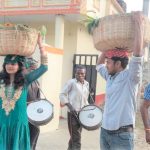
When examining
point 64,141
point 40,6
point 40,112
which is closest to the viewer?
point 40,112

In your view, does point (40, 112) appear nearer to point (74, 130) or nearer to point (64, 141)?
point (74, 130)

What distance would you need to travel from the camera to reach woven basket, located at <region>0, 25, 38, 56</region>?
3.88 meters

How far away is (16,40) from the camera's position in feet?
12.7

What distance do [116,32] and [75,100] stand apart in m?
3.55

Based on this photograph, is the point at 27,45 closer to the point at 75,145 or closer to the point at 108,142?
the point at 108,142

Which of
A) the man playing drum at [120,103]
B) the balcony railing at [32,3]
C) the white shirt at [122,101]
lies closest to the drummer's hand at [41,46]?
the man playing drum at [120,103]

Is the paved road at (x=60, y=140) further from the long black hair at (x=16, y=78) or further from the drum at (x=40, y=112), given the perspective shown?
the long black hair at (x=16, y=78)

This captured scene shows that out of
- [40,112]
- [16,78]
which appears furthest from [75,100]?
[16,78]

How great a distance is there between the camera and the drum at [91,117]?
609cm

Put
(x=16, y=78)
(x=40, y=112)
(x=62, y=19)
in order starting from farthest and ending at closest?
(x=62, y=19)
(x=40, y=112)
(x=16, y=78)

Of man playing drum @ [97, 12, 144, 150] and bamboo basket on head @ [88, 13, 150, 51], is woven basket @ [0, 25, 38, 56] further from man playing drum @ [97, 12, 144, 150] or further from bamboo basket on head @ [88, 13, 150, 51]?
man playing drum @ [97, 12, 144, 150]

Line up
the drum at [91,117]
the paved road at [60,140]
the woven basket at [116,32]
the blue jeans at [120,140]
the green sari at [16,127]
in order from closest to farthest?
the woven basket at [116,32] → the blue jeans at [120,140] → the green sari at [16,127] → the drum at [91,117] → the paved road at [60,140]

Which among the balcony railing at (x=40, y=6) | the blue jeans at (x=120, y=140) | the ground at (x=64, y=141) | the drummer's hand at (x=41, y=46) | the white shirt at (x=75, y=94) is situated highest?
the balcony railing at (x=40, y=6)

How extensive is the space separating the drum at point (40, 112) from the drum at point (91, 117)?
1.21 meters
